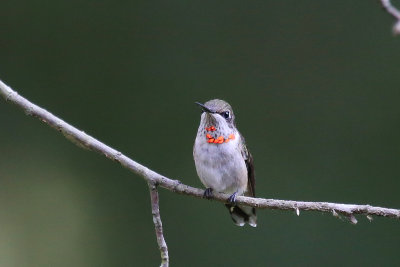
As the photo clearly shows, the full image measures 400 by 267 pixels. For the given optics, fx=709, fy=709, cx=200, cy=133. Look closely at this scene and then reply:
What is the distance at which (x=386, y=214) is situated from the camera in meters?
2.55

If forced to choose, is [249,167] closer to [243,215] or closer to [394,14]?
[243,215]

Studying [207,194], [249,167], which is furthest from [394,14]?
[249,167]

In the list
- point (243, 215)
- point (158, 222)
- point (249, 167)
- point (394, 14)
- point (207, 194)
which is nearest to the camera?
point (394, 14)

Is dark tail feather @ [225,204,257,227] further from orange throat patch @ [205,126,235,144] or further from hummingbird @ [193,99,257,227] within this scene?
orange throat patch @ [205,126,235,144]

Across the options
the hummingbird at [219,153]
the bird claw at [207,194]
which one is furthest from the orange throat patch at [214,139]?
the bird claw at [207,194]

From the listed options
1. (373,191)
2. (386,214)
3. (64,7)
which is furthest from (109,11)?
(386,214)

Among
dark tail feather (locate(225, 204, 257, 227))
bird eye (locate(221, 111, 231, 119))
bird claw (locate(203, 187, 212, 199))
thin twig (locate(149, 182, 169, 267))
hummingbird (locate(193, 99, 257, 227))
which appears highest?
bird eye (locate(221, 111, 231, 119))

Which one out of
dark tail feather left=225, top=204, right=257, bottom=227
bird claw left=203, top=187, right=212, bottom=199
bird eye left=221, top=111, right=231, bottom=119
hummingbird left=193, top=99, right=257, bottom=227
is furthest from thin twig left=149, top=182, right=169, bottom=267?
dark tail feather left=225, top=204, right=257, bottom=227

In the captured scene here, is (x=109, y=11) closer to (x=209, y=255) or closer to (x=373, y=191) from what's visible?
(x=209, y=255)

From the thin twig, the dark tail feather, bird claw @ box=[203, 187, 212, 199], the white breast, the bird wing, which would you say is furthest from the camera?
the dark tail feather

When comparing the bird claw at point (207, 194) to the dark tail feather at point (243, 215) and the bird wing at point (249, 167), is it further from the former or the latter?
the dark tail feather at point (243, 215)

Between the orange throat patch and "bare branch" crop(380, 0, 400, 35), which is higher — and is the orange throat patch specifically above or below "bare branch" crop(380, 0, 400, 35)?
above

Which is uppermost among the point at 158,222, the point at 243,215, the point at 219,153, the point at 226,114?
the point at 226,114

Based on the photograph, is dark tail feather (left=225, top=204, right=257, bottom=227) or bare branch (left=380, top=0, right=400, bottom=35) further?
dark tail feather (left=225, top=204, right=257, bottom=227)
